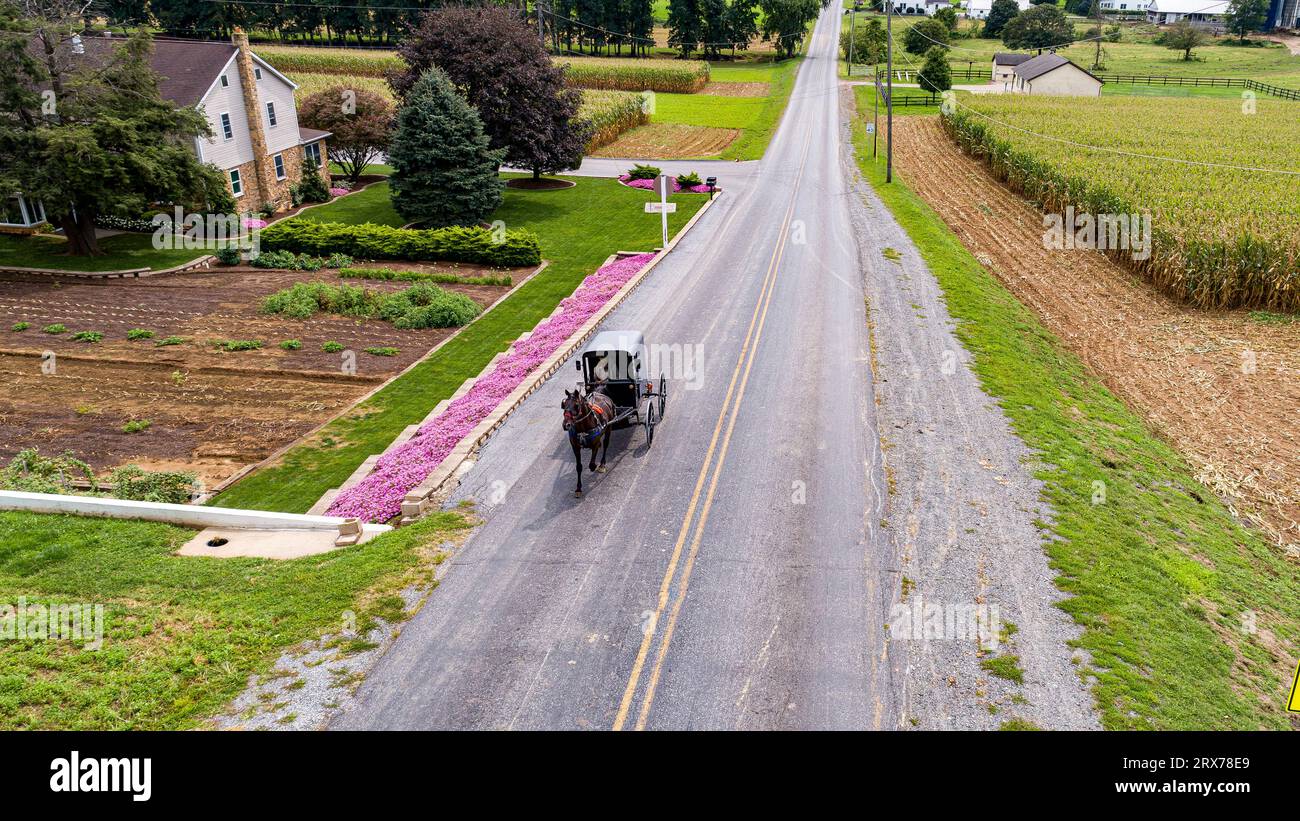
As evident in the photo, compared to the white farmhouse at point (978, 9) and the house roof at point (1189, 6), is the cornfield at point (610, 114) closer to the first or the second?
the white farmhouse at point (978, 9)

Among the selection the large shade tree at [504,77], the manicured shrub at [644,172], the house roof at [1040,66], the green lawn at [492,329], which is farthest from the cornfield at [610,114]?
the house roof at [1040,66]

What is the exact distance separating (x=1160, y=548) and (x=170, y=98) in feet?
159

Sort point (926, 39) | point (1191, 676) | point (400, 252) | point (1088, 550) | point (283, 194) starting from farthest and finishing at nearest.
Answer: point (926, 39) → point (283, 194) → point (400, 252) → point (1088, 550) → point (1191, 676)

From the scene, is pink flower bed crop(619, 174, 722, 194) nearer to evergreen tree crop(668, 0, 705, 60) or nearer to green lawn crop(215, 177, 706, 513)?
green lawn crop(215, 177, 706, 513)

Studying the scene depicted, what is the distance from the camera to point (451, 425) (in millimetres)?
21641

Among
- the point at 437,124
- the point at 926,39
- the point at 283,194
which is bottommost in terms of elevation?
the point at 283,194

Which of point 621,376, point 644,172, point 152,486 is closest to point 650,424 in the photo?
point 621,376

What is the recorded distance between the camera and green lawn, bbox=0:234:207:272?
39.1 meters

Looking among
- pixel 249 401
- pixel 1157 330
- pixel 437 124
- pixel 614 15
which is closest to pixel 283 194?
pixel 437 124

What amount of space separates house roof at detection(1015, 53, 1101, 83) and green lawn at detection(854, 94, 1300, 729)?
77346mm

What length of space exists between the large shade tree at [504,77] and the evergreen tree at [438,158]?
311 centimetres

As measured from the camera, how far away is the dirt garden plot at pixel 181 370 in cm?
2320
